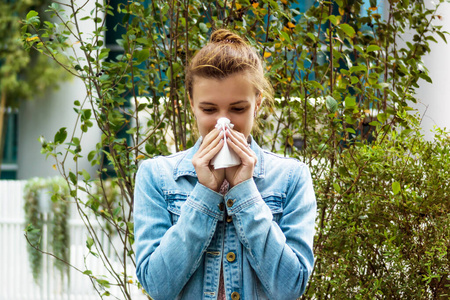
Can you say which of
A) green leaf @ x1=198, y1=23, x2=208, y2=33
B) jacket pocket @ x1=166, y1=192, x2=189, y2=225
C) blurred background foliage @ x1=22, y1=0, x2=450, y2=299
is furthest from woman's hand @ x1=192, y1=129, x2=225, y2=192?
green leaf @ x1=198, y1=23, x2=208, y2=33

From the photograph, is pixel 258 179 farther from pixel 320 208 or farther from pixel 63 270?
pixel 63 270

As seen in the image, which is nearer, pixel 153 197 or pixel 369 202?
pixel 153 197

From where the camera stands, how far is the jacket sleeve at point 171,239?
1.29 metres

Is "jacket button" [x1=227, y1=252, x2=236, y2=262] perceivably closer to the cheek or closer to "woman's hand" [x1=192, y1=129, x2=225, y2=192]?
"woman's hand" [x1=192, y1=129, x2=225, y2=192]

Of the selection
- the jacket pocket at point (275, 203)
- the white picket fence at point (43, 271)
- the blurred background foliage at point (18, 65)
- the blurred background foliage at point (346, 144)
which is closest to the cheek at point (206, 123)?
the jacket pocket at point (275, 203)

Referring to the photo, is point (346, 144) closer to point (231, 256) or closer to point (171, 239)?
point (231, 256)

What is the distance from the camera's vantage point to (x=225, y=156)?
131 centimetres

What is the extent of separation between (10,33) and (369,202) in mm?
13848

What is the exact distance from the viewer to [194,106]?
144cm

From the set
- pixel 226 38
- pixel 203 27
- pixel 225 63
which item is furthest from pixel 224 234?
pixel 203 27

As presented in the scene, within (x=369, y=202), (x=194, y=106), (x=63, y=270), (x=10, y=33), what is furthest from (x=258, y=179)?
(x=10, y=33)

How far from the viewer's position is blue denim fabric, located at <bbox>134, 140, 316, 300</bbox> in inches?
51.1

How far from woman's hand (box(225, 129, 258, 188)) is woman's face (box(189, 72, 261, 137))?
52mm

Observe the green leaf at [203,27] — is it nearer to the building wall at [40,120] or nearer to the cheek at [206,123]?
the cheek at [206,123]
